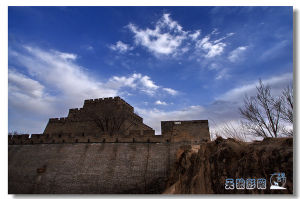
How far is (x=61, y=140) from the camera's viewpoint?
40.9 feet

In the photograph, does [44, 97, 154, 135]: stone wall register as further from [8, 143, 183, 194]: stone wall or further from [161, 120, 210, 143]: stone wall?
[161, 120, 210, 143]: stone wall

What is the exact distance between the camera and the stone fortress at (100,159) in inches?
377

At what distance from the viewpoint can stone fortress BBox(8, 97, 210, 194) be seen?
377 inches

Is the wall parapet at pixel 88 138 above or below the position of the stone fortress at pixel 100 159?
above

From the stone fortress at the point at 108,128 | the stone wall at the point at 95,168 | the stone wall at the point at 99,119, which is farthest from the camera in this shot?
the stone wall at the point at 99,119
